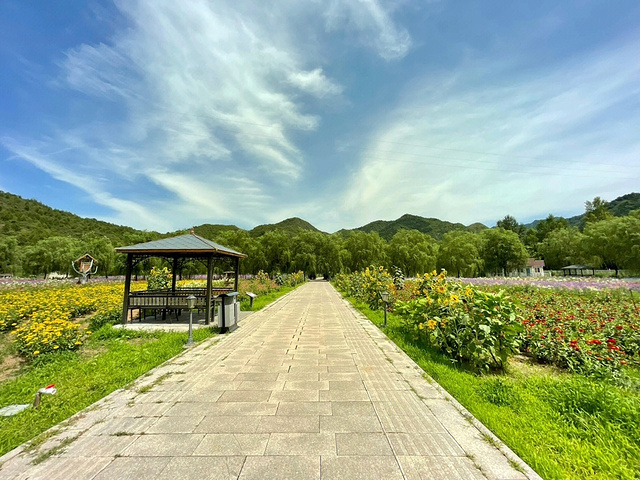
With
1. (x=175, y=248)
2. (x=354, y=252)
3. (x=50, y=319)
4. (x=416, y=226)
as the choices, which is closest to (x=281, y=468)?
(x=50, y=319)

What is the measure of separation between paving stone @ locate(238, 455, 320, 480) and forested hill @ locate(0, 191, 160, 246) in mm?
51242

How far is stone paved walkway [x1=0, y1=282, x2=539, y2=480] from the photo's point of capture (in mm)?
2260

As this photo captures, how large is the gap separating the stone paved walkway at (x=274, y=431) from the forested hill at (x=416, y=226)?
308 feet

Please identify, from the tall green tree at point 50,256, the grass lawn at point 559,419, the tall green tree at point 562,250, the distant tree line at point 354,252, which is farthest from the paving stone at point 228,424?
the tall green tree at point 562,250

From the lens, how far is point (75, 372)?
4664 millimetres

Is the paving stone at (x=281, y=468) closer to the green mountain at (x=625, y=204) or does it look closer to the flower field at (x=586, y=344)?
the flower field at (x=586, y=344)

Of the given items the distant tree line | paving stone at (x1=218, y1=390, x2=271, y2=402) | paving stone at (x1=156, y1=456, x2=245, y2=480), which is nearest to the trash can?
paving stone at (x1=218, y1=390, x2=271, y2=402)

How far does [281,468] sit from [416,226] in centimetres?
11045

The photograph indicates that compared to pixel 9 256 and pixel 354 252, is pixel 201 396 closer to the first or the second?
pixel 354 252

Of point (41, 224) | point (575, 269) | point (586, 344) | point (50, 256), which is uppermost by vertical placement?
point (41, 224)

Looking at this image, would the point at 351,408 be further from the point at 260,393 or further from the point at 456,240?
the point at 456,240

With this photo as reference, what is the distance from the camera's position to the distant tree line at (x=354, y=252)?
36.1m

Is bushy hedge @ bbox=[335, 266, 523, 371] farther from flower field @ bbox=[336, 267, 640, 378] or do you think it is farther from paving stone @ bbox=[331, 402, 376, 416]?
paving stone @ bbox=[331, 402, 376, 416]

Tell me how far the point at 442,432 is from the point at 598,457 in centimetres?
121
